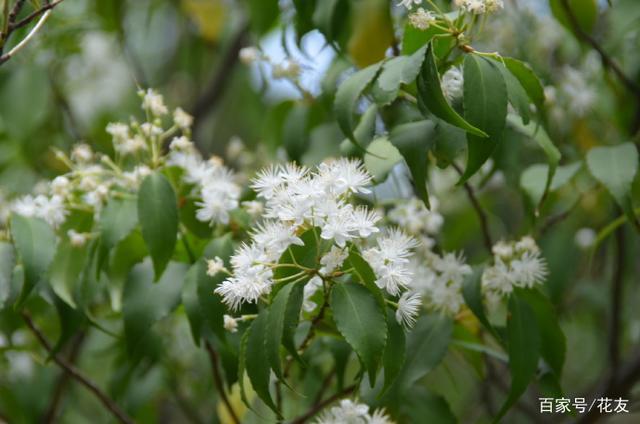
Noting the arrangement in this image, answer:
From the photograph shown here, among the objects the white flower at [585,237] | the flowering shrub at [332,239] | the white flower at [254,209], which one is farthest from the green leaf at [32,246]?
the white flower at [585,237]

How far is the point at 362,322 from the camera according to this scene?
1.01m

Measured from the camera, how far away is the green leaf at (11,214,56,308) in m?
1.27

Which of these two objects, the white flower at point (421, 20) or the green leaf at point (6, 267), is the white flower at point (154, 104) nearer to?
the green leaf at point (6, 267)

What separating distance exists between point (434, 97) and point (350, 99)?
16cm

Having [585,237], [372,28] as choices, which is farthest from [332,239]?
[585,237]

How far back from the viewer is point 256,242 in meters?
1.09

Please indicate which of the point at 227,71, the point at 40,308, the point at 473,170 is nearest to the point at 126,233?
the point at 40,308

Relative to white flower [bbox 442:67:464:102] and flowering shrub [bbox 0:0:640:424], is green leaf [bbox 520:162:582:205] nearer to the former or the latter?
flowering shrub [bbox 0:0:640:424]

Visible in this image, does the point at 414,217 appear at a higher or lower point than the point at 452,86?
lower

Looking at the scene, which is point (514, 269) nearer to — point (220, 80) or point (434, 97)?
point (434, 97)

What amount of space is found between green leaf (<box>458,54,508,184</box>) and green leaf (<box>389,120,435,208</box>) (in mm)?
85

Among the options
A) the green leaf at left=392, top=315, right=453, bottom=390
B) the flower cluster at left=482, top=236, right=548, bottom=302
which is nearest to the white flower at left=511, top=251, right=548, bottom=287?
the flower cluster at left=482, top=236, right=548, bottom=302

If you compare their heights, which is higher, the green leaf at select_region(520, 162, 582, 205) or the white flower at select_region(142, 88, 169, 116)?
the white flower at select_region(142, 88, 169, 116)

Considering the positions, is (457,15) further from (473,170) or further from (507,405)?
(507,405)
